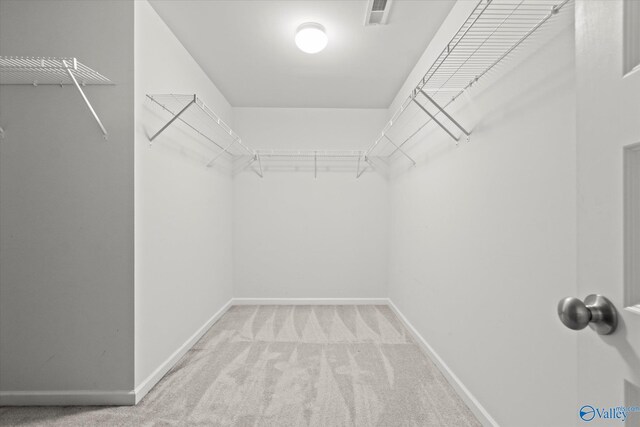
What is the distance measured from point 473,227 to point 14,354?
2.62 meters

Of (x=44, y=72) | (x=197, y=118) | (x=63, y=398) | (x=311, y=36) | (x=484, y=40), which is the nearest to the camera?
(x=484, y=40)

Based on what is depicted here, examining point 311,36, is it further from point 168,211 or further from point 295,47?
point 168,211

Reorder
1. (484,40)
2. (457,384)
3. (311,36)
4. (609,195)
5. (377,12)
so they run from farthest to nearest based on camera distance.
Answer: (311,36)
(377,12)
(457,384)
(484,40)
(609,195)

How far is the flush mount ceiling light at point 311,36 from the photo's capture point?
222cm

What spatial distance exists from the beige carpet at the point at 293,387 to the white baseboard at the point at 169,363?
0.13ft

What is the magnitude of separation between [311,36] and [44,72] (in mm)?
1533

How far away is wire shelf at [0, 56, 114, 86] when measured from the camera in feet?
4.84

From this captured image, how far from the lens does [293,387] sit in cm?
201

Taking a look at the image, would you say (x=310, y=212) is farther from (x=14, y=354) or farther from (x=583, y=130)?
(x=583, y=130)

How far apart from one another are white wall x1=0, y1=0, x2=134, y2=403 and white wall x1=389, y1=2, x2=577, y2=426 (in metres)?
1.89

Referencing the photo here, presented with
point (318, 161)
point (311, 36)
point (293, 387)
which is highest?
point (311, 36)

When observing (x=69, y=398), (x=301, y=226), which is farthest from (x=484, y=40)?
(x=301, y=226)

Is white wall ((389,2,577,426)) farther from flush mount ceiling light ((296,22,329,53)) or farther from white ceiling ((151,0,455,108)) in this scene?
flush mount ceiling light ((296,22,329,53))

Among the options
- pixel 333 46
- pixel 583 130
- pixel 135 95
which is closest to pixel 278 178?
pixel 333 46
